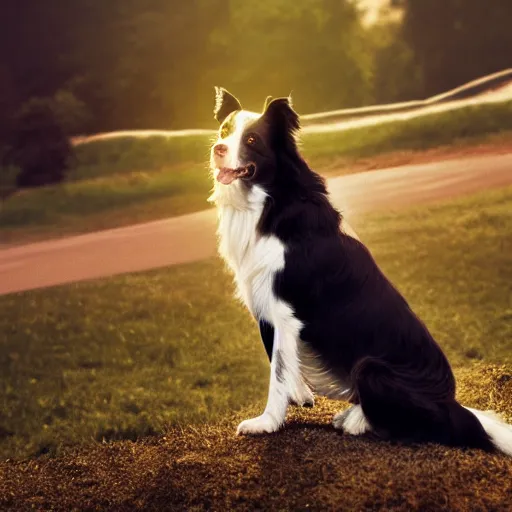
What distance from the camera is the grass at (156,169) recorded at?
461 centimetres

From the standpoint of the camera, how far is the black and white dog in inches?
95.7

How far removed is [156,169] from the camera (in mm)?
4719

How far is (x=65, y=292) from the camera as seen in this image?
175 inches

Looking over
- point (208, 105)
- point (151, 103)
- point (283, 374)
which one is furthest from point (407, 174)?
point (283, 374)

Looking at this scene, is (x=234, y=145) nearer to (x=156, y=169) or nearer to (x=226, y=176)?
(x=226, y=176)

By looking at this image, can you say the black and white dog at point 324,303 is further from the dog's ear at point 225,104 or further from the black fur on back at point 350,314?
the dog's ear at point 225,104

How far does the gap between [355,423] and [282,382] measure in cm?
33

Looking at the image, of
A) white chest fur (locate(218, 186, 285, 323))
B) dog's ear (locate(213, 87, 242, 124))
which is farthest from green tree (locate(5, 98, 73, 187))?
white chest fur (locate(218, 186, 285, 323))

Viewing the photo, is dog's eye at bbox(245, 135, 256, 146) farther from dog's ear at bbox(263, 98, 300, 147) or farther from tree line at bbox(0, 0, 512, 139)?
tree line at bbox(0, 0, 512, 139)

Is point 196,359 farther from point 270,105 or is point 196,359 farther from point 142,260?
point 270,105

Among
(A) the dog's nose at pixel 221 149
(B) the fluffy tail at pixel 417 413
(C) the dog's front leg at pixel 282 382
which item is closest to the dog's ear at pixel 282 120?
(A) the dog's nose at pixel 221 149

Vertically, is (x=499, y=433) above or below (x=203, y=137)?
below

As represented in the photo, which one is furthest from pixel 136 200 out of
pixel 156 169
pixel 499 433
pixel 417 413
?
pixel 499 433

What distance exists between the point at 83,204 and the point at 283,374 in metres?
2.65
